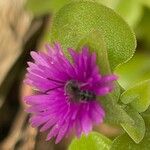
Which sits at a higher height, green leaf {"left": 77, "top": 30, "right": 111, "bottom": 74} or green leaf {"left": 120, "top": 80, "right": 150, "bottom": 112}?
green leaf {"left": 77, "top": 30, "right": 111, "bottom": 74}

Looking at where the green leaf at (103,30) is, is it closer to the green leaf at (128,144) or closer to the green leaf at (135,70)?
the green leaf at (128,144)

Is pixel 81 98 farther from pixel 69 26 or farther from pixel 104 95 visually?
pixel 69 26

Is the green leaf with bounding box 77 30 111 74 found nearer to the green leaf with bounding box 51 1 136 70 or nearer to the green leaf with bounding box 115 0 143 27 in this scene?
the green leaf with bounding box 51 1 136 70

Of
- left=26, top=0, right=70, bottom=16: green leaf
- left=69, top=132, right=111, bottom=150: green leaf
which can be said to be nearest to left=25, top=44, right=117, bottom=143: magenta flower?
left=69, top=132, right=111, bottom=150: green leaf

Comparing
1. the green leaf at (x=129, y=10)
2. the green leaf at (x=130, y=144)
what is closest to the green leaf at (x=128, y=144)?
the green leaf at (x=130, y=144)

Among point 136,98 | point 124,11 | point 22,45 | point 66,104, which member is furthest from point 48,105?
point 22,45

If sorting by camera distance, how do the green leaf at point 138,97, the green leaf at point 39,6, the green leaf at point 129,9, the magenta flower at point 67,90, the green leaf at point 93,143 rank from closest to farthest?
1. the magenta flower at point 67,90
2. the green leaf at point 138,97
3. the green leaf at point 93,143
4. the green leaf at point 129,9
5. the green leaf at point 39,6

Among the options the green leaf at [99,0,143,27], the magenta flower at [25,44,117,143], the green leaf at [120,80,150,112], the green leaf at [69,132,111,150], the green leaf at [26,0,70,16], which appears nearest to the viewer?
the magenta flower at [25,44,117,143]
